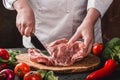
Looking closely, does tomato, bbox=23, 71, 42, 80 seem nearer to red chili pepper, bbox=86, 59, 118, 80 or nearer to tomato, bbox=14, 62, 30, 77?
tomato, bbox=14, 62, 30, 77

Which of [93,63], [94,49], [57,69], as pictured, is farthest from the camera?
[94,49]

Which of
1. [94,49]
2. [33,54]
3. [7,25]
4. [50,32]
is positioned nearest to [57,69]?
[33,54]

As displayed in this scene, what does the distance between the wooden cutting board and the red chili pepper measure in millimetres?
107

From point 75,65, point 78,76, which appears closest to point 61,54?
point 75,65

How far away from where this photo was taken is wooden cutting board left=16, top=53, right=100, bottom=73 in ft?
5.08

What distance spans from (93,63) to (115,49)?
0.16 metres

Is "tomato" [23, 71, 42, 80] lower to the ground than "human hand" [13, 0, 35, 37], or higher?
lower

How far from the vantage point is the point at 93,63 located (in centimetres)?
166

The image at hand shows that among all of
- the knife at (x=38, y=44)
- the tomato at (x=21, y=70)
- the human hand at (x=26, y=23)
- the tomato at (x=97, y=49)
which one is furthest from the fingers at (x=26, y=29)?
the tomato at (x=97, y=49)

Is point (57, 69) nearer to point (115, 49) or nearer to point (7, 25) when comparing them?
point (115, 49)

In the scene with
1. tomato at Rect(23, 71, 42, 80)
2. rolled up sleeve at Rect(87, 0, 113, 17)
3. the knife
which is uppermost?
rolled up sleeve at Rect(87, 0, 113, 17)

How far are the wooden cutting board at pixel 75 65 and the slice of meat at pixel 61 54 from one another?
28 mm

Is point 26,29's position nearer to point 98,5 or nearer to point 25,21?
point 25,21

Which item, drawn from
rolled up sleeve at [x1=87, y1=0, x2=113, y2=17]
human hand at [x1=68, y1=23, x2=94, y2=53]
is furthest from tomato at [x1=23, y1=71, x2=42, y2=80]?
rolled up sleeve at [x1=87, y1=0, x2=113, y2=17]
